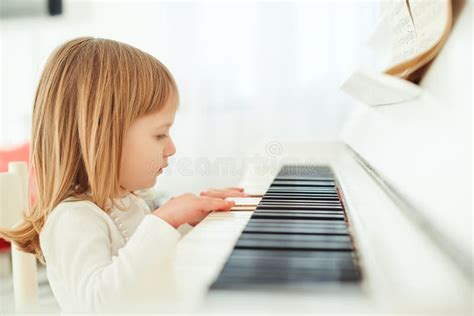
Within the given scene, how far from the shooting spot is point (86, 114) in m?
0.86

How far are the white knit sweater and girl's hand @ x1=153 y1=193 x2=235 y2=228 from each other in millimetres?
45

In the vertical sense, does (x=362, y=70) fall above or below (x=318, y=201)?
above

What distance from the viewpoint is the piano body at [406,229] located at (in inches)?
14.7

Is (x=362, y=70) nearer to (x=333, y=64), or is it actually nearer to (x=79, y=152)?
(x=79, y=152)

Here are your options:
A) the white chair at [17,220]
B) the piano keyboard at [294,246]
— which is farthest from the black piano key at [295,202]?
the white chair at [17,220]

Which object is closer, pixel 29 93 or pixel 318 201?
pixel 318 201

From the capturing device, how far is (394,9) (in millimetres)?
957

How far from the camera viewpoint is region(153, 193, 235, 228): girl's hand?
78cm

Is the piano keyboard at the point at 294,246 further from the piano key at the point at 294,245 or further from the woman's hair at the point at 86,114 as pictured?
the woman's hair at the point at 86,114

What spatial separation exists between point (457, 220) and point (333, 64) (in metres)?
2.19

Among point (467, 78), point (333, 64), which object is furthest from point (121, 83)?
point (333, 64)

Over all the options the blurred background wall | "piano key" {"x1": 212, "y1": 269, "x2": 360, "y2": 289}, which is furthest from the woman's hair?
the blurred background wall

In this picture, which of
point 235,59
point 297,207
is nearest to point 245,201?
point 297,207

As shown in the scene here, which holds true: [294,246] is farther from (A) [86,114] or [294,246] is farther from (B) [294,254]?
(A) [86,114]
